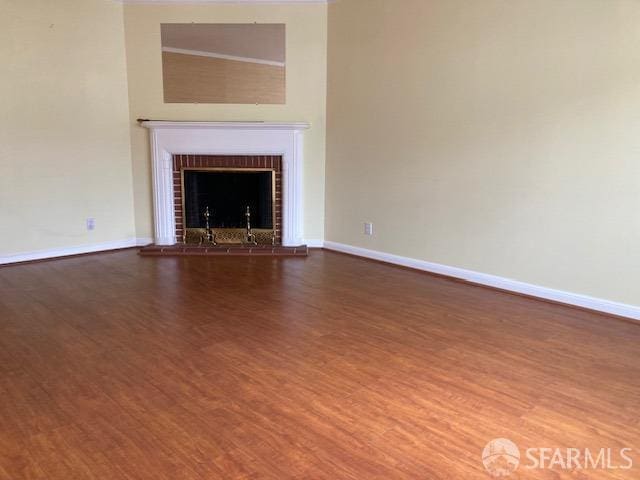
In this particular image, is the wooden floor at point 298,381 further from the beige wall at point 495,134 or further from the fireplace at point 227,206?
the fireplace at point 227,206

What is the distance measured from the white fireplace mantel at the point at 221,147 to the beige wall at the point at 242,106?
0.52 ft

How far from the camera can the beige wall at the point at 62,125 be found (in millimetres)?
4402

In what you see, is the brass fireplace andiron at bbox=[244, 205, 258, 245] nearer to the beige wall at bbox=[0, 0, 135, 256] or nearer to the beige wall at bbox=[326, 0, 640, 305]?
the beige wall at bbox=[326, 0, 640, 305]

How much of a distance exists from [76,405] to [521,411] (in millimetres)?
1910

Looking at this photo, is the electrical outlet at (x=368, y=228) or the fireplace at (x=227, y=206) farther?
the fireplace at (x=227, y=206)

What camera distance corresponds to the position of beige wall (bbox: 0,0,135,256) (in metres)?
4.40

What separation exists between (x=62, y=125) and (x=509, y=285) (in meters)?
4.44

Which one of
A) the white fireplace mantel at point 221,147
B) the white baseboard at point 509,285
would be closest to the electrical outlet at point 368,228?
the white baseboard at point 509,285

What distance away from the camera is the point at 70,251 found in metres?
4.95

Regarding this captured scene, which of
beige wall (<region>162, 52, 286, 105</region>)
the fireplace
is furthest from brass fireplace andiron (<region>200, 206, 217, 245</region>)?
beige wall (<region>162, 52, 286, 105</region>)

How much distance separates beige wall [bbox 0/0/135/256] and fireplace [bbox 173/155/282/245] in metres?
0.65

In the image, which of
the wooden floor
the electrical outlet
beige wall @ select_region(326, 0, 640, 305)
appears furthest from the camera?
the electrical outlet

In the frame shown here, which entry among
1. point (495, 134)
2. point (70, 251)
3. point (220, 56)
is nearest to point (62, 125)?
point (70, 251)

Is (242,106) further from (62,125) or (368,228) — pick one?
(368,228)
